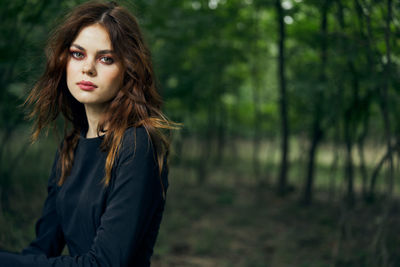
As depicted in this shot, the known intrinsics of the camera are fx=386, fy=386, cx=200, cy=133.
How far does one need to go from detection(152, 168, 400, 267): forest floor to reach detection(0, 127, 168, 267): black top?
2.48 metres

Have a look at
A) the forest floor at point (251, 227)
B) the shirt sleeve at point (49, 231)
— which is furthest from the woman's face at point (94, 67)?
the forest floor at point (251, 227)

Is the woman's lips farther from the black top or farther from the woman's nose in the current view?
the black top

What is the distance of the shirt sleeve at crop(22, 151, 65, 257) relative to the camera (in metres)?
1.55

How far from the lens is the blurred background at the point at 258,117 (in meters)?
3.73

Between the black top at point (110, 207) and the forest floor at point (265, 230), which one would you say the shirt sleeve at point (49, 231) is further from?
the forest floor at point (265, 230)

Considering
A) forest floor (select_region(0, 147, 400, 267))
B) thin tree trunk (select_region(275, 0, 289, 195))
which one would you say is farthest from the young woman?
thin tree trunk (select_region(275, 0, 289, 195))

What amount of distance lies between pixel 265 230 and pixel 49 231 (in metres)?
4.84

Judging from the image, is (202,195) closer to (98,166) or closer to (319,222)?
(319,222)

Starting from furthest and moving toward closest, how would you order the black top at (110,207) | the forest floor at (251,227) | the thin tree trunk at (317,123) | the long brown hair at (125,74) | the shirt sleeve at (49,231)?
the thin tree trunk at (317,123) → the forest floor at (251,227) → the shirt sleeve at (49,231) → the long brown hair at (125,74) → the black top at (110,207)

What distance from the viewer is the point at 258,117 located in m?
9.36

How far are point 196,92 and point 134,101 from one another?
605cm

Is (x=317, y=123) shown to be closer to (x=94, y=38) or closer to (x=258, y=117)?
(x=258, y=117)

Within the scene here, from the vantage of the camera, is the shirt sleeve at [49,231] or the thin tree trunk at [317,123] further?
the thin tree trunk at [317,123]

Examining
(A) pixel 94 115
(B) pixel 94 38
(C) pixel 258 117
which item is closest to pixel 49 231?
(A) pixel 94 115
